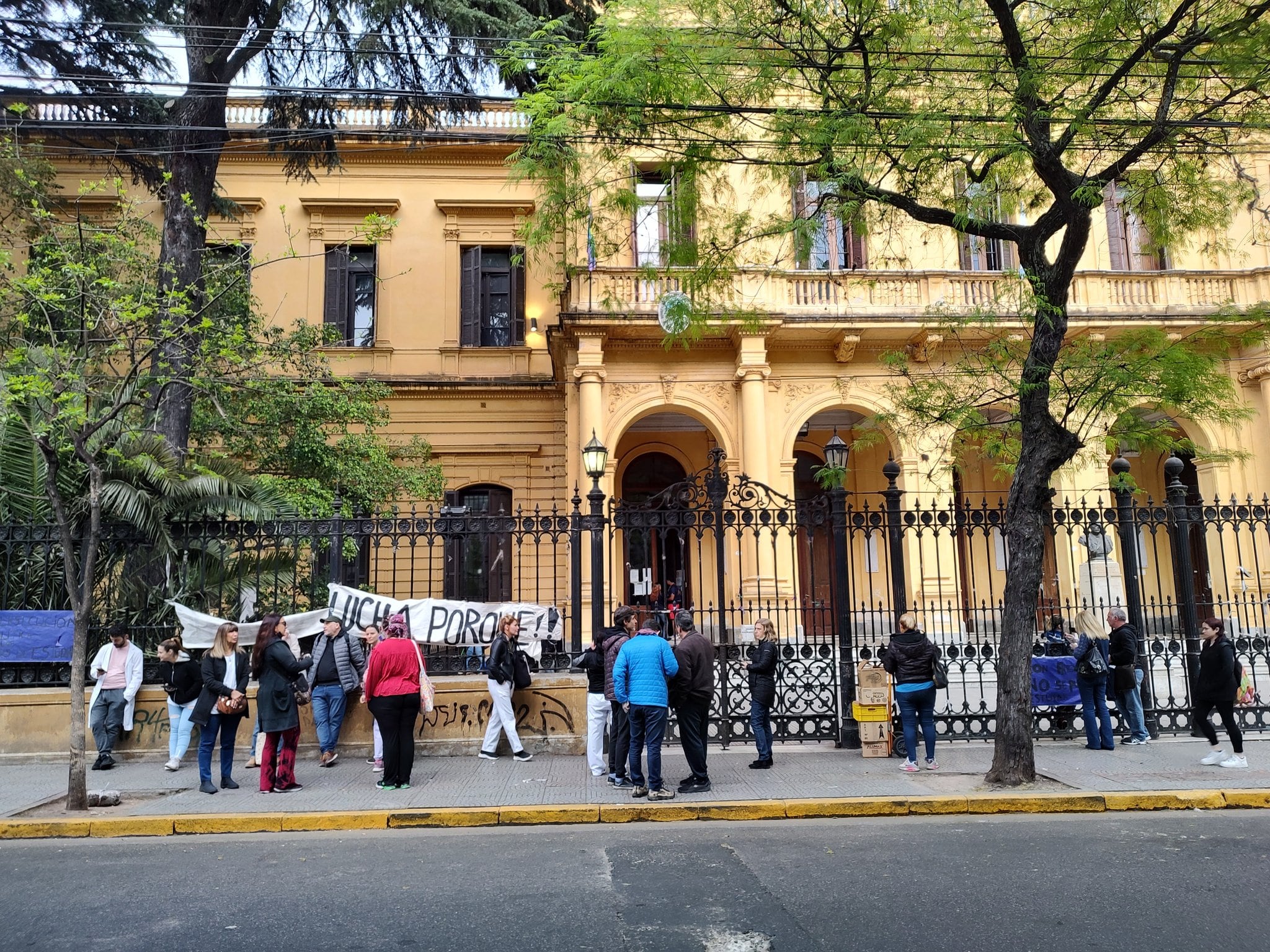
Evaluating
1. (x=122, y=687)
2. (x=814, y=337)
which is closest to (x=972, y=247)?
(x=814, y=337)

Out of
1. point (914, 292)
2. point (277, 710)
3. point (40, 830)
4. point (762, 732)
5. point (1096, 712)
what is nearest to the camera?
point (40, 830)

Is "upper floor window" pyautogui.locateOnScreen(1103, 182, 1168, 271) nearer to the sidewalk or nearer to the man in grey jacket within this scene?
the sidewalk

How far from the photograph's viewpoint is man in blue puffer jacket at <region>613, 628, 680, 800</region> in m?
8.03

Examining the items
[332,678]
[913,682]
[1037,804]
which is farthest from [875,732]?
[332,678]

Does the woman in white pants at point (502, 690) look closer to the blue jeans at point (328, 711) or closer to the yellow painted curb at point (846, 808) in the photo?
the blue jeans at point (328, 711)

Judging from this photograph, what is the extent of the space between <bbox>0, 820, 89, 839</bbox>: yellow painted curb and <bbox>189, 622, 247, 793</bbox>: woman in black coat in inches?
46.2

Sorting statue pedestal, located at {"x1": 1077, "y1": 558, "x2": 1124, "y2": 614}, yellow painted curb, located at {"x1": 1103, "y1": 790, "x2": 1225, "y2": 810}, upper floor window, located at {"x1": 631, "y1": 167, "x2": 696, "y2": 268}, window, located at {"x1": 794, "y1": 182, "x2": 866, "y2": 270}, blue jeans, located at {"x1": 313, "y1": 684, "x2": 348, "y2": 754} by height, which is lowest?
yellow painted curb, located at {"x1": 1103, "y1": 790, "x2": 1225, "y2": 810}

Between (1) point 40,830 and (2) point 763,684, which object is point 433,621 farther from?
(1) point 40,830

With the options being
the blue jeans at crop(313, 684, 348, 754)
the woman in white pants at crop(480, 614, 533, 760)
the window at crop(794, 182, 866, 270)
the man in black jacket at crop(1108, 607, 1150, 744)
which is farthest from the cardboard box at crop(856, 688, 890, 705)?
the window at crop(794, 182, 866, 270)

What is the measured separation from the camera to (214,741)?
8.66m

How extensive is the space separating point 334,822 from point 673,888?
3538 millimetres

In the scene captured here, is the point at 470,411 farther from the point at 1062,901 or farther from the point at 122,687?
the point at 1062,901

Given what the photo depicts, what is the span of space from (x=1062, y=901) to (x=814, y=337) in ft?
48.6

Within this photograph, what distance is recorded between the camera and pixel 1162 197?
386 inches
